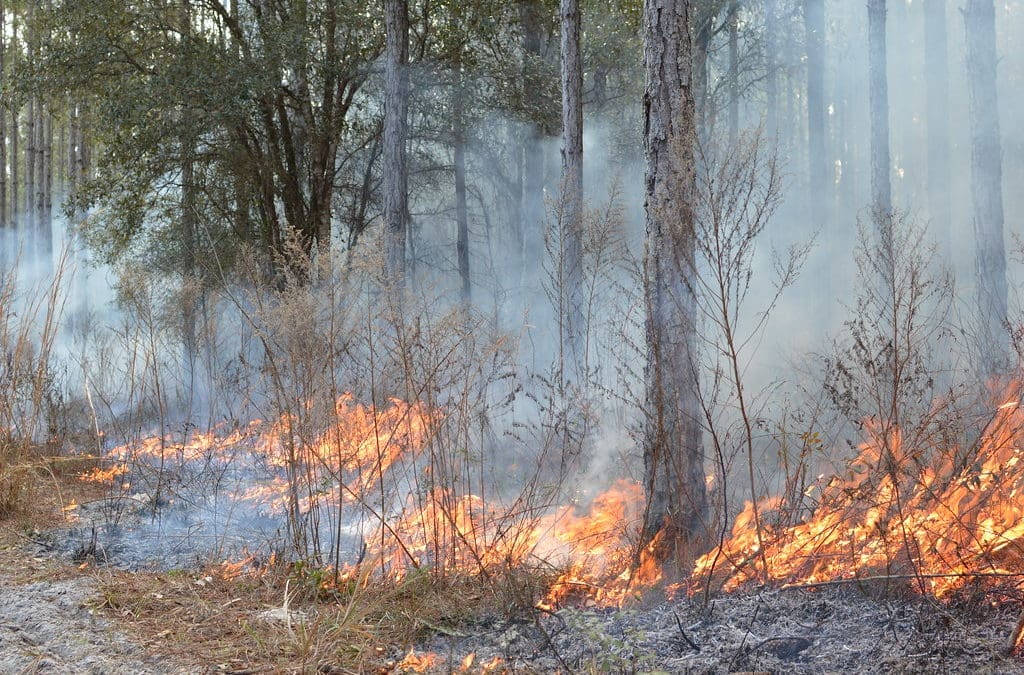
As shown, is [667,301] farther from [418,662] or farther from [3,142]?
[3,142]

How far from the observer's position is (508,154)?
16.0 metres

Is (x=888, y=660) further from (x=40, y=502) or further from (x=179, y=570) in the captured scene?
(x=40, y=502)

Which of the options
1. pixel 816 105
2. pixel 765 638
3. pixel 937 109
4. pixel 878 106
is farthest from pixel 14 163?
pixel 765 638

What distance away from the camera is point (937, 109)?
21.6 metres

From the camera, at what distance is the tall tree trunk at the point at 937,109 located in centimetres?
1905

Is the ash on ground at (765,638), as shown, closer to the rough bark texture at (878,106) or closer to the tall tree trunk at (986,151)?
the tall tree trunk at (986,151)

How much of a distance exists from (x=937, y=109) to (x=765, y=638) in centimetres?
2254

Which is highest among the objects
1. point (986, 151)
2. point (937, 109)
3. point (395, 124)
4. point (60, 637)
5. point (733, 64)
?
point (733, 64)

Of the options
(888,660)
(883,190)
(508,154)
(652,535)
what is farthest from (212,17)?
(888,660)

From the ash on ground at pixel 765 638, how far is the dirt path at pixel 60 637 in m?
1.03

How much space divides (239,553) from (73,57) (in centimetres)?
944

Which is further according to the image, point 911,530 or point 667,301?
point 667,301

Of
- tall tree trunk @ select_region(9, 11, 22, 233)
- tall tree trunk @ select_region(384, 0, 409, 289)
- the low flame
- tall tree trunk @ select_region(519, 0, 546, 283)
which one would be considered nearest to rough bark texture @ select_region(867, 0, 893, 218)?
tall tree trunk @ select_region(519, 0, 546, 283)

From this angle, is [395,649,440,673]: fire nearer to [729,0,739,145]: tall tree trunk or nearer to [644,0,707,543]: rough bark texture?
[644,0,707,543]: rough bark texture
